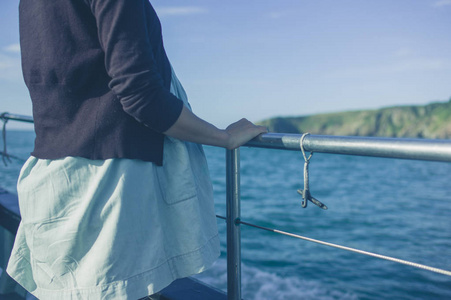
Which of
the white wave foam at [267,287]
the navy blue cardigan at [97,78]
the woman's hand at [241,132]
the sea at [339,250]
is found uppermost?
the navy blue cardigan at [97,78]

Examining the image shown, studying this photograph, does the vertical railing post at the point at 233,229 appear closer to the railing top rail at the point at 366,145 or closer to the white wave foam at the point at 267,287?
the railing top rail at the point at 366,145

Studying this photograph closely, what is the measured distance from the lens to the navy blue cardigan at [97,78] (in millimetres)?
838

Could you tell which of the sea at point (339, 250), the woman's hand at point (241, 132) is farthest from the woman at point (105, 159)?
the sea at point (339, 250)

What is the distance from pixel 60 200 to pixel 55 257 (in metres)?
0.15

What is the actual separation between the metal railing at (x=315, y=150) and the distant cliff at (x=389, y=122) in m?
71.4

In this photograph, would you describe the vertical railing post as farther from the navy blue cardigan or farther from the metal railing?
the navy blue cardigan

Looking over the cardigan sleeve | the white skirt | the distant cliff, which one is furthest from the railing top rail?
the distant cliff

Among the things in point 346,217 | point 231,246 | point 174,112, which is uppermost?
point 174,112

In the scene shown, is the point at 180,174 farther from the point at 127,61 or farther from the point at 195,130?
the point at 127,61

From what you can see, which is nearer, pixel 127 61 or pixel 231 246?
pixel 127 61

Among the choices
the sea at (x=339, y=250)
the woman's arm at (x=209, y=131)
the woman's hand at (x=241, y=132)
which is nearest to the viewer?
the woman's arm at (x=209, y=131)

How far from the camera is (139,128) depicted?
96cm

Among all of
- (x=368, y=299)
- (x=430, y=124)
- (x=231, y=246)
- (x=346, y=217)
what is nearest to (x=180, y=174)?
(x=231, y=246)

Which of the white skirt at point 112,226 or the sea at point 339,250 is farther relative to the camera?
the sea at point 339,250
